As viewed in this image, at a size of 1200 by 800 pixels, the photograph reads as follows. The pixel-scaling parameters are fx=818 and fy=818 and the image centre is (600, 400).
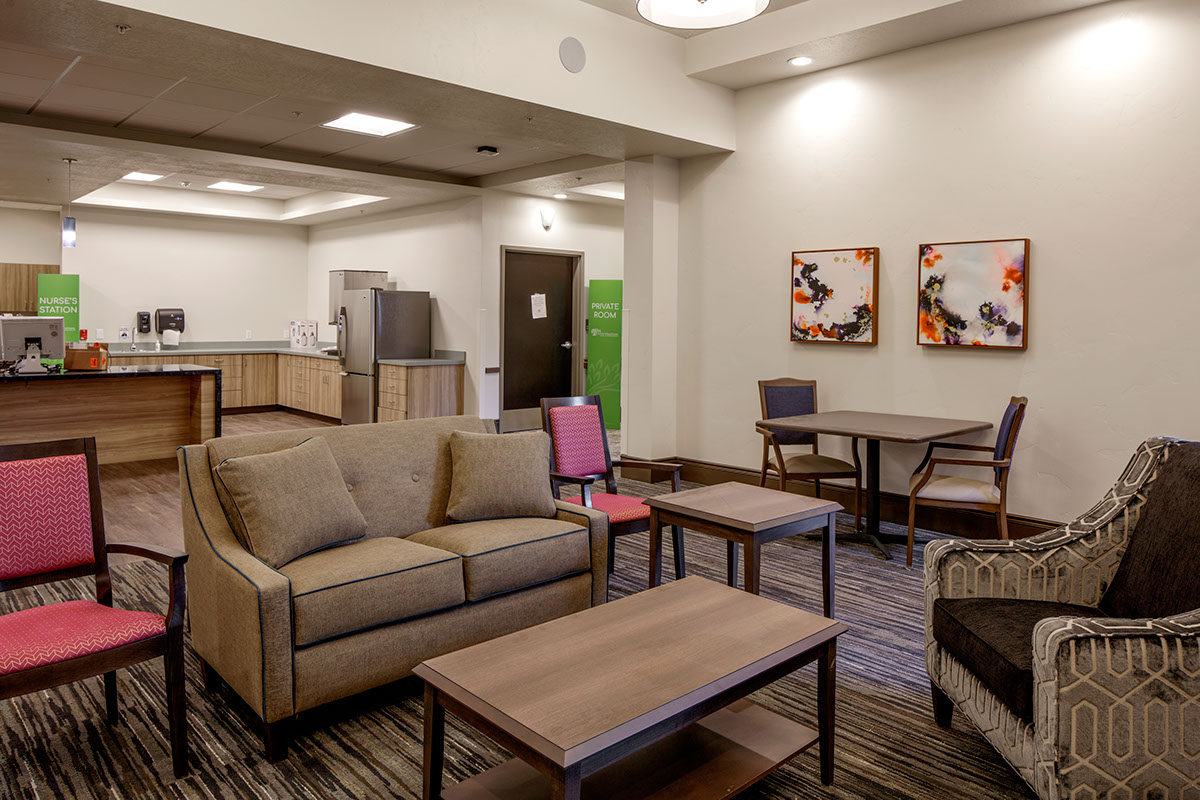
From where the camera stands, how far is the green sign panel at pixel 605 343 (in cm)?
921

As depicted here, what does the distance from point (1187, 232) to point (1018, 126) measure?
3.57 feet

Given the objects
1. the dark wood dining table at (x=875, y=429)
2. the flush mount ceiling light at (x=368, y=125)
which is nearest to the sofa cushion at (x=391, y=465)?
the dark wood dining table at (x=875, y=429)

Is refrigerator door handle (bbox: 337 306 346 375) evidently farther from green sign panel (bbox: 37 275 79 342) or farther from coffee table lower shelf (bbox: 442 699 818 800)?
coffee table lower shelf (bbox: 442 699 818 800)

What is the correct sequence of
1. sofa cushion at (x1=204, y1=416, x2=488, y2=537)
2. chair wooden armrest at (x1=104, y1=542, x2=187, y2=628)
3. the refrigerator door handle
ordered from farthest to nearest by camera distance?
the refrigerator door handle → sofa cushion at (x1=204, y1=416, x2=488, y2=537) → chair wooden armrest at (x1=104, y1=542, x2=187, y2=628)

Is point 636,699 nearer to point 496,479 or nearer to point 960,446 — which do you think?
point 496,479

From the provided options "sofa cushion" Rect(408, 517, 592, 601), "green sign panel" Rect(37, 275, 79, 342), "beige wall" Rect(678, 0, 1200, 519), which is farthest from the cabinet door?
"sofa cushion" Rect(408, 517, 592, 601)

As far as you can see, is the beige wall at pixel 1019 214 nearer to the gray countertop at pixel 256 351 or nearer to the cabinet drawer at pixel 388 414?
the gray countertop at pixel 256 351

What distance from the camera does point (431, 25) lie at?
437 centimetres

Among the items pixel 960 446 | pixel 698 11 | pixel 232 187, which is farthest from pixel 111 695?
pixel 232 187

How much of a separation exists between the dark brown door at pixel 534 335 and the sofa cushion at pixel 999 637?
7.01m

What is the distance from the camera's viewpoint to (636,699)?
72.9 inches

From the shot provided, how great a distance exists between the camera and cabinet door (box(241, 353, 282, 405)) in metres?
10.9

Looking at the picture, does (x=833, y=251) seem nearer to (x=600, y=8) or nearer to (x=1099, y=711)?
(x=600, y=8)

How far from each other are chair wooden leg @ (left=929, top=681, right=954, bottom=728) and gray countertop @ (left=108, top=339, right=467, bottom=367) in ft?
22.1
